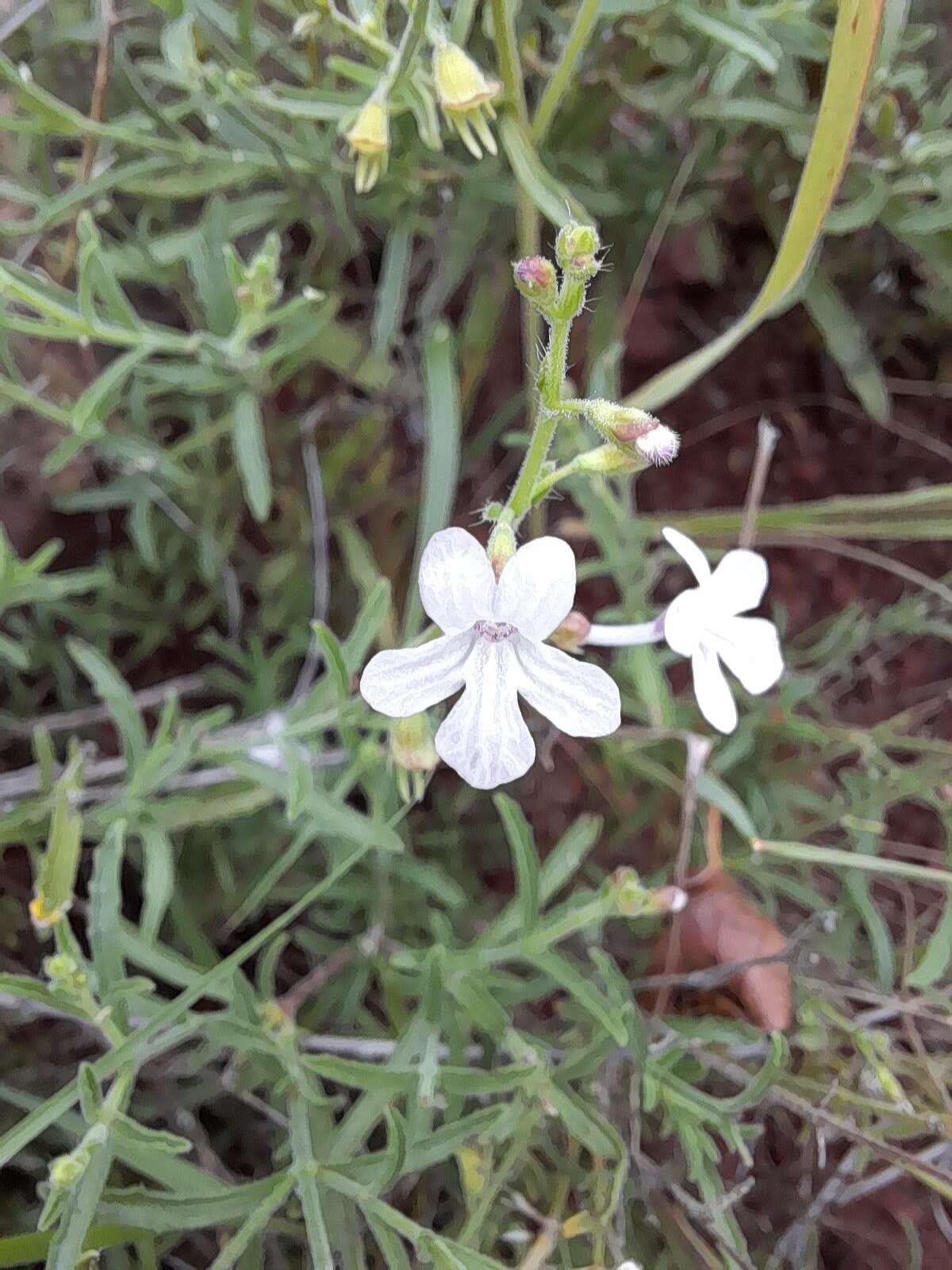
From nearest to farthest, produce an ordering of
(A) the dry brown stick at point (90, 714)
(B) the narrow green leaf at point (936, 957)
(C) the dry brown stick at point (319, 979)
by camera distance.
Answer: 1. (B) the narrow green leaf at point (936, 957)
2. (C) the dry brown stick at point (319, 979)
3. (A) the dry brown stick at point (90, 714)

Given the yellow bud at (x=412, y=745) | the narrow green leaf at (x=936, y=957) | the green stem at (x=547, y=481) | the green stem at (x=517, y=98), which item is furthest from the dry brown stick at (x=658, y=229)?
the narrow green leaf at (x=936, y=957)

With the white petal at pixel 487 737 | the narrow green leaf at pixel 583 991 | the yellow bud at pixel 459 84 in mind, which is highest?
the yellow bud at pixel 459 84

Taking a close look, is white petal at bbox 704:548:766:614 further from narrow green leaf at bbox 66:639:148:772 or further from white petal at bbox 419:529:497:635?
narrow green leaf at bbox 66:639:148:772

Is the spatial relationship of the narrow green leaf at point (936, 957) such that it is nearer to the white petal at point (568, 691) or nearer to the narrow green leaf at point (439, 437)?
the white petal at point (568, 691)

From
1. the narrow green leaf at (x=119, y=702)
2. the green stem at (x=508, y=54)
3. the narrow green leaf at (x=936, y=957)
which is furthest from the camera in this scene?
the narrow green leaf at (x=119, y=702)

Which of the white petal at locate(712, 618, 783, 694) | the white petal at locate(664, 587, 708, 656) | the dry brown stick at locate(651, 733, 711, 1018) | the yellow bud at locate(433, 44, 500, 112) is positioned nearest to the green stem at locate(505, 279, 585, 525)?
the white petal at locate(664, 587, 708, 656)

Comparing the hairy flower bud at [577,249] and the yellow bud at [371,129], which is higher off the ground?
the yellow bud at [371,129]
